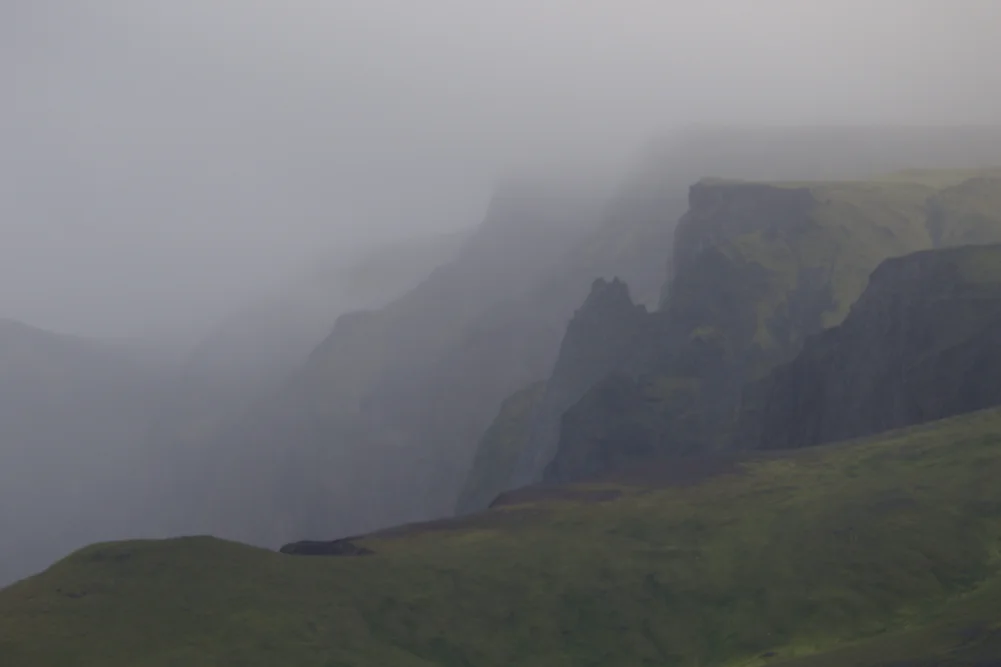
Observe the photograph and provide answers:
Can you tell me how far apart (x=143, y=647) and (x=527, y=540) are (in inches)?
2460

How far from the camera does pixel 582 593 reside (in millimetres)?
166750

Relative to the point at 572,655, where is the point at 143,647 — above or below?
above

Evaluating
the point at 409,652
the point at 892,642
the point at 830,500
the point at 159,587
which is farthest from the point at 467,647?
the point at 830,500

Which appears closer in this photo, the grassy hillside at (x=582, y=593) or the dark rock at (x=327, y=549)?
the grassy hillside at (x=582, y=593)

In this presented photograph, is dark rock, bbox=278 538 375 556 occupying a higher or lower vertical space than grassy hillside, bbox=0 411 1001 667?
higher

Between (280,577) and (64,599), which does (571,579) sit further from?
(64,599)

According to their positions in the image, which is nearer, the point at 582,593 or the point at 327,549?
the point at 582,593

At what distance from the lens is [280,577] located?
16800cm

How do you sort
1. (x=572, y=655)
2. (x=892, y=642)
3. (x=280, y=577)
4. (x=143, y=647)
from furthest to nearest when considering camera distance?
(x=280, y=577) < (x=572, y=655) < (x=143, y=647) < (x=892, y=642)

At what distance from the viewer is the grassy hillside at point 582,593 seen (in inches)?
5709

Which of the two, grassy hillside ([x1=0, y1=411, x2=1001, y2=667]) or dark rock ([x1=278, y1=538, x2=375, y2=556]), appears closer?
grassy hillside ([x1=0, y1=411, x2=1001, y2=667])

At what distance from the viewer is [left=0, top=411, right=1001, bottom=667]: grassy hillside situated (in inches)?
5709

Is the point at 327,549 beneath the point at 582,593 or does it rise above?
above

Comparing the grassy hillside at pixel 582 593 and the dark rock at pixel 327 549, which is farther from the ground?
the dark rock at pixel 327 549
